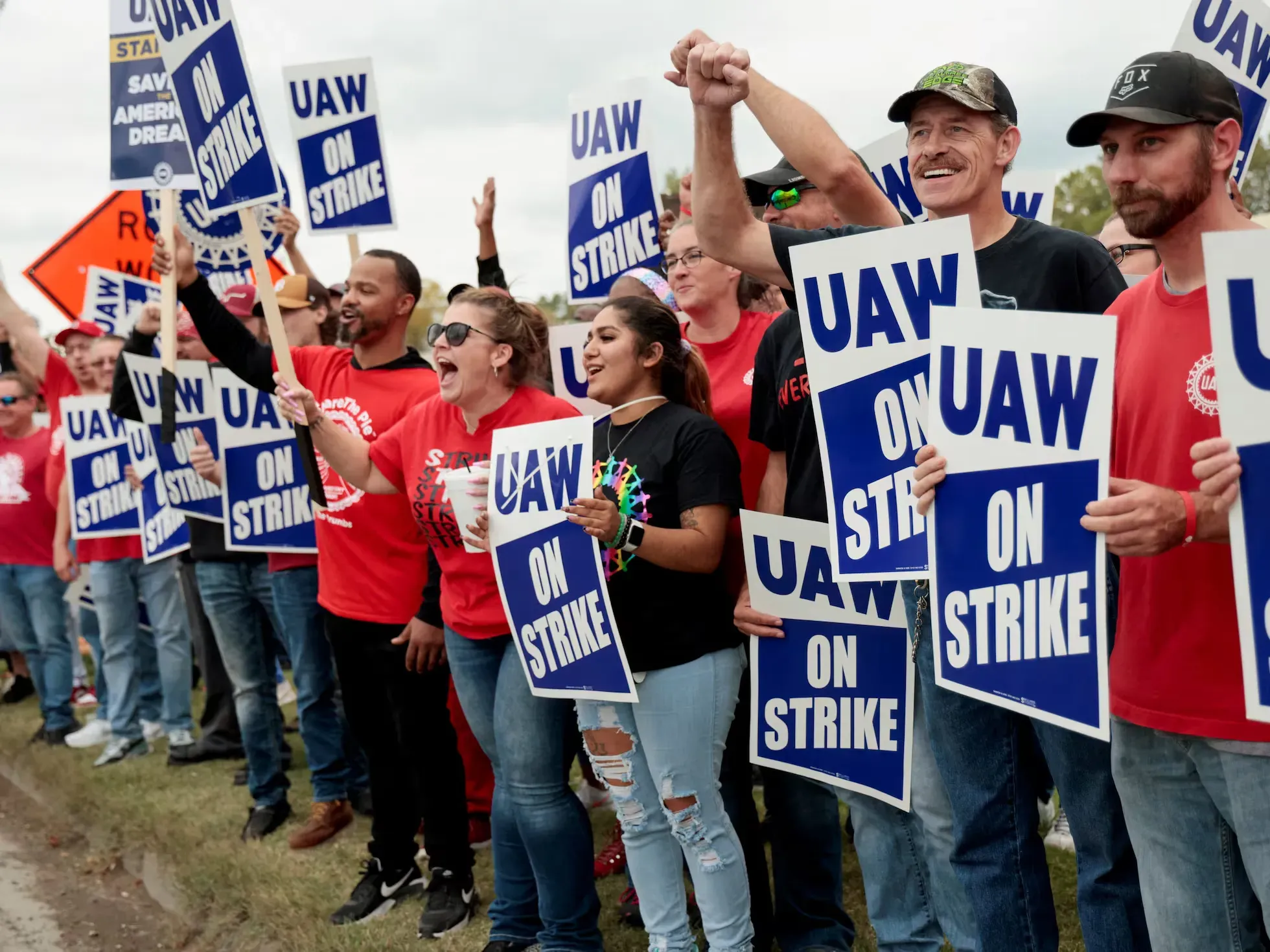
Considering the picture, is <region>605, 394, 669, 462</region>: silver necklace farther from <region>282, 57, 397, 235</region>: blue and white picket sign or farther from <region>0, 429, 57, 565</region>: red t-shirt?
<region>0, 429, 57, 565</region>: red t-shirt

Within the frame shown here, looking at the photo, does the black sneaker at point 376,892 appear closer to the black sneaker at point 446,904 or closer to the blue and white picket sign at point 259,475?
the black sneaker at point 446,904

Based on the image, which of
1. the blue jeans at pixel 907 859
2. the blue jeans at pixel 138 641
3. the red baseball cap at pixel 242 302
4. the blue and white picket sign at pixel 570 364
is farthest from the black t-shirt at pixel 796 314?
the blue jeans at pixel 138 641

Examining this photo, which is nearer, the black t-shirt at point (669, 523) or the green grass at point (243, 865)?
Result: the black t-shirt at point (669, 523)

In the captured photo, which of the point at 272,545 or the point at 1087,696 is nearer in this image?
the point at 1087,696

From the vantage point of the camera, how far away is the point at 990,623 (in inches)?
99.5

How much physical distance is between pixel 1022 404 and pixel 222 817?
198 inches

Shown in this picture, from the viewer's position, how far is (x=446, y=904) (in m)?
4.68

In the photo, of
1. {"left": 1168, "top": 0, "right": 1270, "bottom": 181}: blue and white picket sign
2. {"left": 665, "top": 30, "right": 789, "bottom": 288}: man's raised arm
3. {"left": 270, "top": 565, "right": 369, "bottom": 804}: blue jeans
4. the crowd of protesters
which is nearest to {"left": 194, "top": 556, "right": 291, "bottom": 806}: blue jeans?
the crowd of protesters

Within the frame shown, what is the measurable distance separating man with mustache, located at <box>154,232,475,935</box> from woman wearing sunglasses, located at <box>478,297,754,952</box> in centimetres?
117

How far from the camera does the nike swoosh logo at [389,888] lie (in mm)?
4957

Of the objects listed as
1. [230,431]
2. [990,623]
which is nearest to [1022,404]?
[990,623]

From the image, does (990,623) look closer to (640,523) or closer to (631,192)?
(640,523)

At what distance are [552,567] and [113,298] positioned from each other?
546 centimetres

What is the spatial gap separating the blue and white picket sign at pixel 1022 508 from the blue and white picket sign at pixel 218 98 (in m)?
3.01
